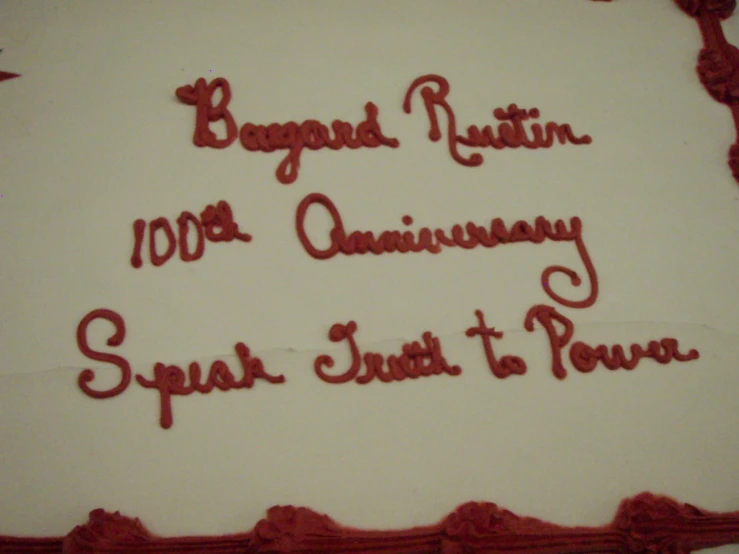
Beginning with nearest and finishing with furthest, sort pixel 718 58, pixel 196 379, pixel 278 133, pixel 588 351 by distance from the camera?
pixel 196 379
pixel 588 351
pixel 278 133
pixel 718 58

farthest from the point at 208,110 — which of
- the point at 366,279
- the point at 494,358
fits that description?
the point at 494,358

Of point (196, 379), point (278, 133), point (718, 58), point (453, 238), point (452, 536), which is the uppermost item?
point (718, 58)

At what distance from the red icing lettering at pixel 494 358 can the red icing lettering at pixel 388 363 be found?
10 centimetres

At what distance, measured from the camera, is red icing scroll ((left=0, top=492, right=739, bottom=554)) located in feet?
4.69

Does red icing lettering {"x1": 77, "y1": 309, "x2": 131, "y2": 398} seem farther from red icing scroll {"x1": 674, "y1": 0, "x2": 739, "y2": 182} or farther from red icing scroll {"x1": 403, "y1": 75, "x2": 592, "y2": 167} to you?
red icing scroll {"x1": 674, "y1": 0, "x2": 739, "y2": 182}

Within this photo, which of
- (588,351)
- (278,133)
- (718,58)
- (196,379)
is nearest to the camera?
(196,379)

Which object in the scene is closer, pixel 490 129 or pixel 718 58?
pixel 490 129

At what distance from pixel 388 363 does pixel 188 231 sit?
2.27 feet

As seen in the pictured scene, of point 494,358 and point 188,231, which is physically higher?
point 188,231

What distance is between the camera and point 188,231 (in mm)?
1714

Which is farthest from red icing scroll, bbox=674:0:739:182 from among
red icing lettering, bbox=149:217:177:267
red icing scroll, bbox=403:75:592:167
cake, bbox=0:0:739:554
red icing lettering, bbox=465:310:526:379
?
red icing lettering, bbox=149:217:177:267

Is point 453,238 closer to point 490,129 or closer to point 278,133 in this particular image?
point 490,129

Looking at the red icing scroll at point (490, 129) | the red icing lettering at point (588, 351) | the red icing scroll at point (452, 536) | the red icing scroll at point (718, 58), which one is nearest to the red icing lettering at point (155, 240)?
the red icing scroll at point (452, 536)

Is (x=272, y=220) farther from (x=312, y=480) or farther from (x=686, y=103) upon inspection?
(x=686, y=103)
